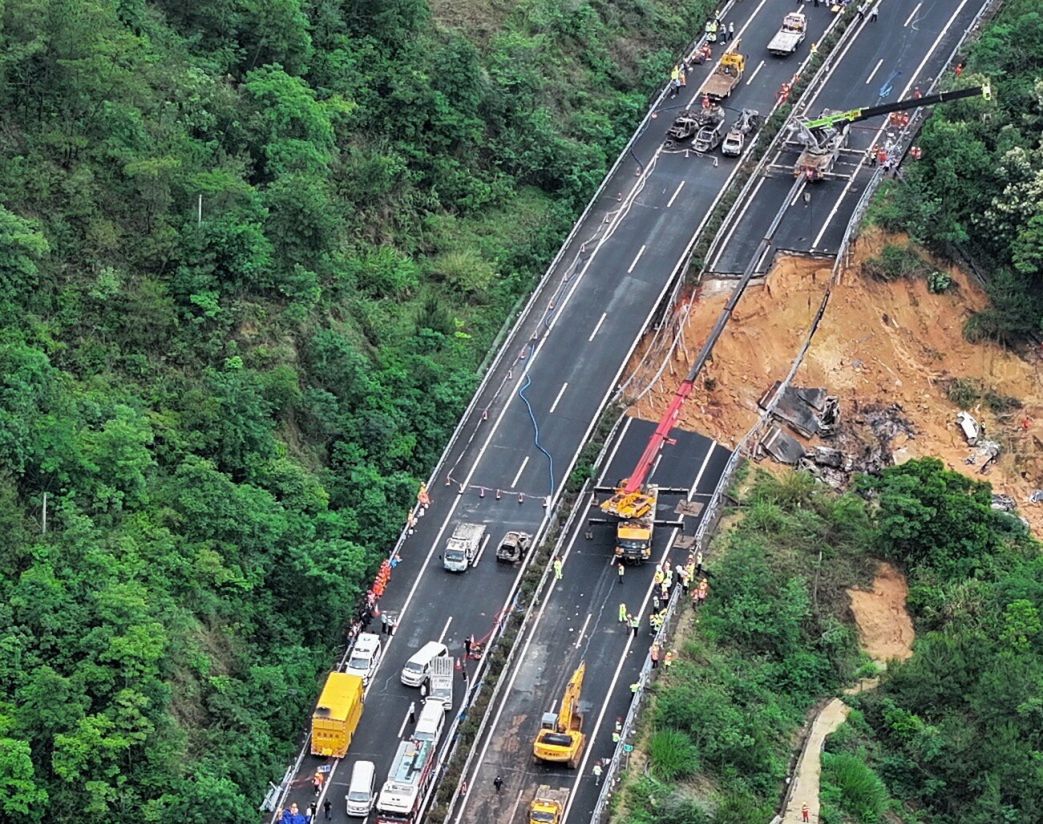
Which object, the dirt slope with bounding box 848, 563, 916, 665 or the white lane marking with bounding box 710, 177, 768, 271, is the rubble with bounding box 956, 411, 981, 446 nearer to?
the dirt slope with bounding box 848, 563, 916, 665

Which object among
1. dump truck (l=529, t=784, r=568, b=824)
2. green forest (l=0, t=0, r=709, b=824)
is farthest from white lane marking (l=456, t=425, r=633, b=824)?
green forest (l=0, t=0, r=709, b=824)

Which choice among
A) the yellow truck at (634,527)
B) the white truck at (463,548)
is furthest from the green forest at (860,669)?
the white truck at (463,548)

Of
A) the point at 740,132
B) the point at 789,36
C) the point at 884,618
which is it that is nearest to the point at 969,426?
the point at 884,618

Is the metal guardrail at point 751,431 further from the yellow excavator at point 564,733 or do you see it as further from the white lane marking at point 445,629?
the white lane marking at point 445,629

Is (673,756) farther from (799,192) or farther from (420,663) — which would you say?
(799,192)

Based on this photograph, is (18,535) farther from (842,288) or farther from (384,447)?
(842,288)

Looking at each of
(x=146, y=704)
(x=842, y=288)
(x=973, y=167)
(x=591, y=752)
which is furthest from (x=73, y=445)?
(x=973, y=167)
